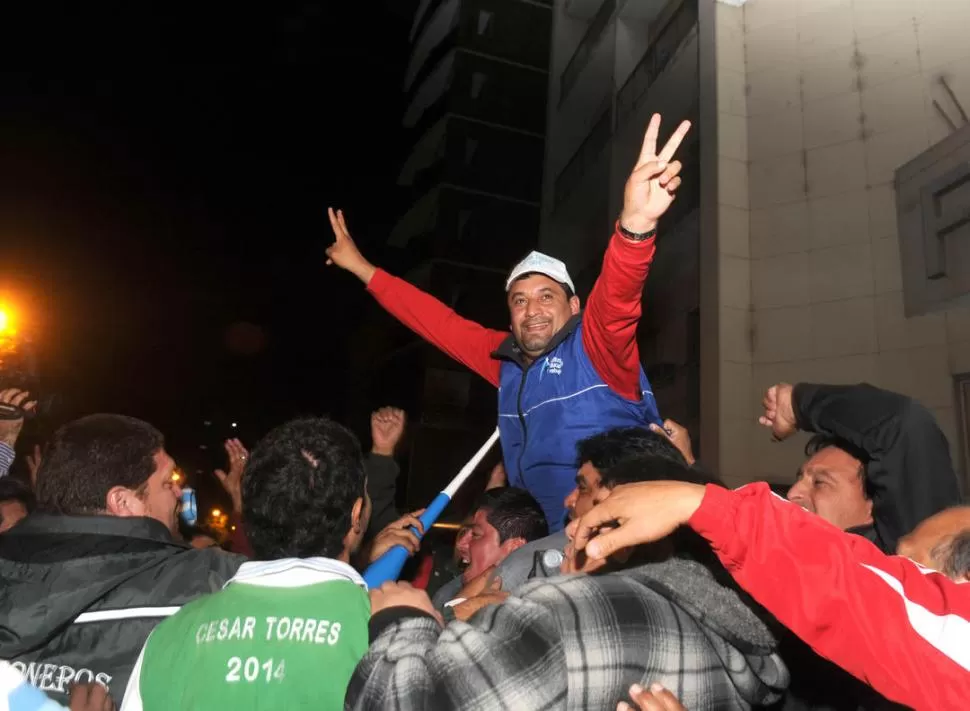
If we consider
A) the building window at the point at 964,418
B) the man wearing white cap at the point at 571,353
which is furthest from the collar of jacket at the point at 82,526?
the building window at the point at 964,418

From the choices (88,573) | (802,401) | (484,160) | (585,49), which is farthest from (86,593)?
(484,160)

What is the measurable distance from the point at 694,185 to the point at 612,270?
10917mm

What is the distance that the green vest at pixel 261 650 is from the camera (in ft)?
5.49

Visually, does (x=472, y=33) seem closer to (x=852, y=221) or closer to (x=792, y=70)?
(x=792, y=70)

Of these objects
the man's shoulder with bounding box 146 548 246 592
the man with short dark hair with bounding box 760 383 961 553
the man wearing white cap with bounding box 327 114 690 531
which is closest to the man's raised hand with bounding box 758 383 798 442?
the man with short dark hair with bounding box 760 383 961 553

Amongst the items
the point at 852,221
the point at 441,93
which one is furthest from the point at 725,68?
the point at 441,93

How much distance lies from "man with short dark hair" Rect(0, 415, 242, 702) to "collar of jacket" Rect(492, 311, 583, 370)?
5.22 ft

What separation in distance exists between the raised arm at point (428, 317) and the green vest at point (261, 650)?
2074 mm

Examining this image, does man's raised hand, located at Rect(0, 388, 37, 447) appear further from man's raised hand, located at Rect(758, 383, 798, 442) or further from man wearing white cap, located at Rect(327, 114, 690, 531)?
man's raised hand, located at Rect(758, 383, 798, 442)

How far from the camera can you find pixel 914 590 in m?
1.52

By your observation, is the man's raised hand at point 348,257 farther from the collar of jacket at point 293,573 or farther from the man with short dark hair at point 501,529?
the collar of jacket at point 293,573

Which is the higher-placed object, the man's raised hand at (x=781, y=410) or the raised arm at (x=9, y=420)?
the man's raised hand at (x=781, y=410)

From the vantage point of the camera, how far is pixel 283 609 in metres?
1.77

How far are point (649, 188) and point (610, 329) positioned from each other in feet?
1.89
